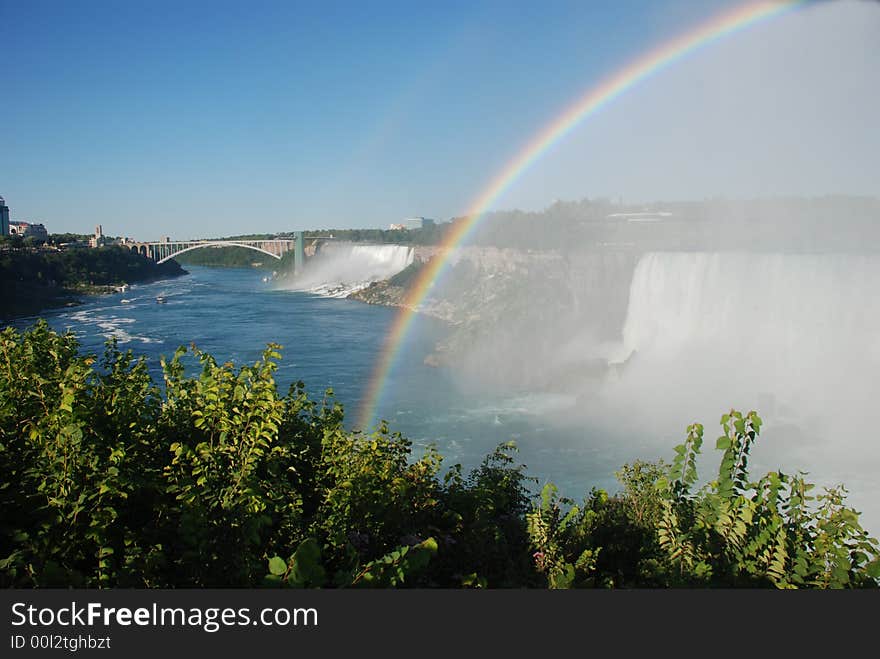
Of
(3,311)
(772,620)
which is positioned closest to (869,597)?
(772,620)

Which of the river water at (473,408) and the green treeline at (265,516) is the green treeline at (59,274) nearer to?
the river water at (473,408)

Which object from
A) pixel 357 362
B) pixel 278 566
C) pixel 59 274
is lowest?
pixel 357 362

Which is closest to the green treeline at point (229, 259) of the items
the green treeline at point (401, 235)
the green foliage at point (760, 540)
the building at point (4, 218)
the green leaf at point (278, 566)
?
the green treeline at point (401, 235)

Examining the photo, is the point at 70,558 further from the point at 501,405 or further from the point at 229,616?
the point at 501,405

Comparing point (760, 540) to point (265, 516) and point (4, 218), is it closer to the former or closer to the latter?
point (265, 516)

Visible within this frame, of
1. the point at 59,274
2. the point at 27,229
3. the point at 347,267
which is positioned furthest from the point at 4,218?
the point at 347,267

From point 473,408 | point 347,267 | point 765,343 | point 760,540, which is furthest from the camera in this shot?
point 347,267

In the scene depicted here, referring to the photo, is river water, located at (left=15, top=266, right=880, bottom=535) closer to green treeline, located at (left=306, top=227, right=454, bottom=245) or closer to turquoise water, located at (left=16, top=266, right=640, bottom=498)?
turquoise water, located at (left=16, top=266, right=640, bottom=498)

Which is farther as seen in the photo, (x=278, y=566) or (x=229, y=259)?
(x=229, y=259)
